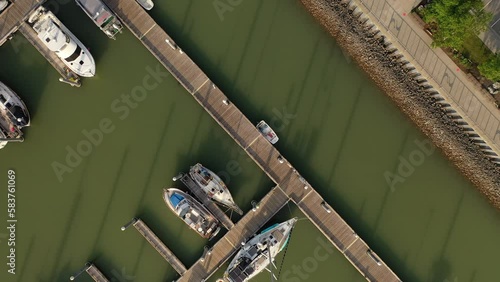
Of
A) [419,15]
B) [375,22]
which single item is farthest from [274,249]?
[419,15]

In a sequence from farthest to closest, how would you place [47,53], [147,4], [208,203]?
[208,203] < [147,4] < [47,53]

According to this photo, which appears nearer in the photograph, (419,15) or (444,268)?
(419,15)

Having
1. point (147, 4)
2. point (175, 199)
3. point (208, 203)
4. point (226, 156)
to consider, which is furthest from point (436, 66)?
point (147, 4)

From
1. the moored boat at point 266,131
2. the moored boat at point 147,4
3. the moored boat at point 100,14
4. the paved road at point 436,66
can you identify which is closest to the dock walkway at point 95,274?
the moored boat at point 266,131

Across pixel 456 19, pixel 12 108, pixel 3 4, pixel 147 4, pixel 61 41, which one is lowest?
pixel 456 19

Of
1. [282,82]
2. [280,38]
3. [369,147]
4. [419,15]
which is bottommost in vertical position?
[369,147]

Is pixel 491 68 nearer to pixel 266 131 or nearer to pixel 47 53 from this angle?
pixel 266 131

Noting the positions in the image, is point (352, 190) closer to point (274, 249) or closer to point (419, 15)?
point (274, 249)
